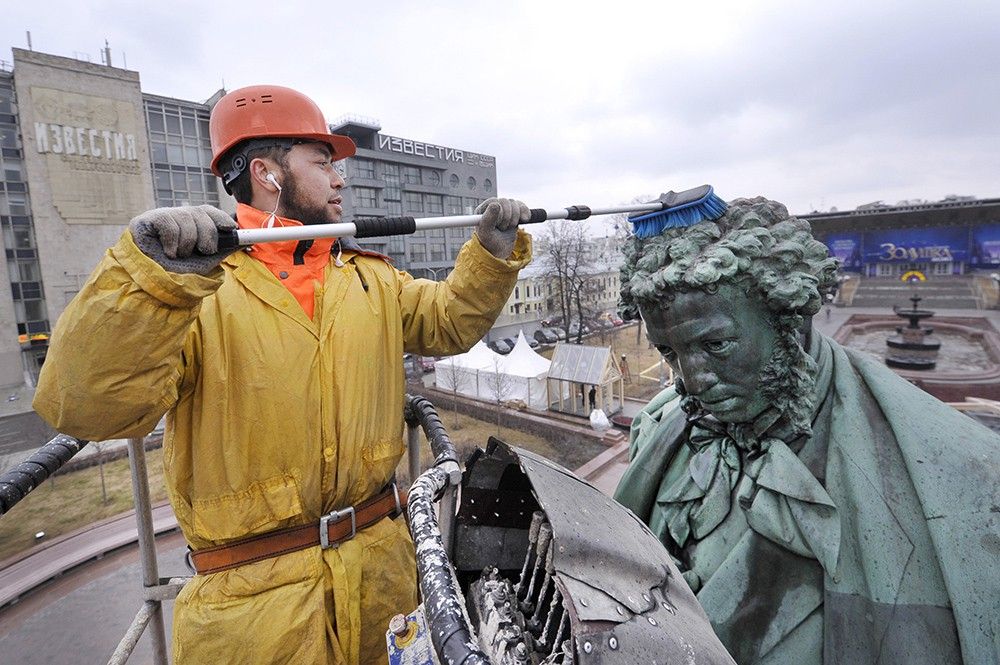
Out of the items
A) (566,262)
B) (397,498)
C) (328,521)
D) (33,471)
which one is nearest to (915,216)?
(566,262)

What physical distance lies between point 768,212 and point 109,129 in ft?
A: 96.2

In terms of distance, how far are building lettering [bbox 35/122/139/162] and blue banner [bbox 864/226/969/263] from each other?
47348 millimetres

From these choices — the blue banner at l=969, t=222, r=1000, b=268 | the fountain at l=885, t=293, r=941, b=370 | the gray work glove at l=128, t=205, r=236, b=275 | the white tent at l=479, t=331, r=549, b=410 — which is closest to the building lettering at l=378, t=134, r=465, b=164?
the white tent at l=479, t=331, r=549, b=410

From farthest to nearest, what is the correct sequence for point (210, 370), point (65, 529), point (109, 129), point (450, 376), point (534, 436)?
1. point (109, 129)
2. point (450, 376)
3. point (534, 436)
4. point (65, 529)
5. point (210, 370)

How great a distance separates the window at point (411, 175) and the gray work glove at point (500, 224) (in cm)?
3412

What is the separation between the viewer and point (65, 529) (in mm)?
10117

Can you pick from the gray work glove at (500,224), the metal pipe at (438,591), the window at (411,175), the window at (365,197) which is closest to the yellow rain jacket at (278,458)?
the gray work glove at (500,224)

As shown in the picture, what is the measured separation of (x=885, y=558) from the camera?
175 centimetres

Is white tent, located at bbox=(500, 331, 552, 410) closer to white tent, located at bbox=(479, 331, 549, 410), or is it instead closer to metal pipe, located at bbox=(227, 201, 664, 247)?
white tent, located at bbox=(479, 331, 549, 410)

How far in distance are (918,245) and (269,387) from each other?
161 ft

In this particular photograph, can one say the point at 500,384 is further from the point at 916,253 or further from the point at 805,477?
the point at 916,253

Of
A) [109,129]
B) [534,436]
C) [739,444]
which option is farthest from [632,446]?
[109,129]

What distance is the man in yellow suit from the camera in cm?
161

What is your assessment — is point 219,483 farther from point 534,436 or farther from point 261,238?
point 534,436
